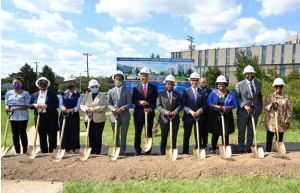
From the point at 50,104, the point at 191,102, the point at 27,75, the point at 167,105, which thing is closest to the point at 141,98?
the point at 167,105

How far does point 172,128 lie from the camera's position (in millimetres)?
8016

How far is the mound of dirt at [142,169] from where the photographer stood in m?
6.93

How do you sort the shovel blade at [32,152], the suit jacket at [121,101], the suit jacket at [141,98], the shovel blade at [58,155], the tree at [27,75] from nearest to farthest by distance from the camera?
the shovel blade at [58,155] → the shovel blade at [32,152] → the suit jacket at [121,101] → the suit jacket at [141,98] → the tree at [27,75]

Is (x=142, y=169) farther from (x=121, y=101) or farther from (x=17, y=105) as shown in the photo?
(x=17, y=105)

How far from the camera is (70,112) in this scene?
316 inches

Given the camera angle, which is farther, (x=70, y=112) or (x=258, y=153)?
(x=70, y=112)

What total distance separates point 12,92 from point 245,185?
5.01 metres

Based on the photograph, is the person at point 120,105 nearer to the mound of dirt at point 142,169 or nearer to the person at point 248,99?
the mound of dirt at point 142,169

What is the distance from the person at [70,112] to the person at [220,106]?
277 cm

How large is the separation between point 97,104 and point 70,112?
64 centimetres

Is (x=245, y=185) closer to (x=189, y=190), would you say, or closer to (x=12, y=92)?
(x=189, y=190)

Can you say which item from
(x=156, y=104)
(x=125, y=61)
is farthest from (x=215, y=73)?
(x=156, y=104)

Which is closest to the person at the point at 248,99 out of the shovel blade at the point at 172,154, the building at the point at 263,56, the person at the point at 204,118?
the person at the point at 204,118

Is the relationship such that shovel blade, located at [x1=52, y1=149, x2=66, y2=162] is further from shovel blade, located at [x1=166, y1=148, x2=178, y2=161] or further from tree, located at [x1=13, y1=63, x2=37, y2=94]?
tree, located at [x1=13, y1=63, x2=37, y2=94]
